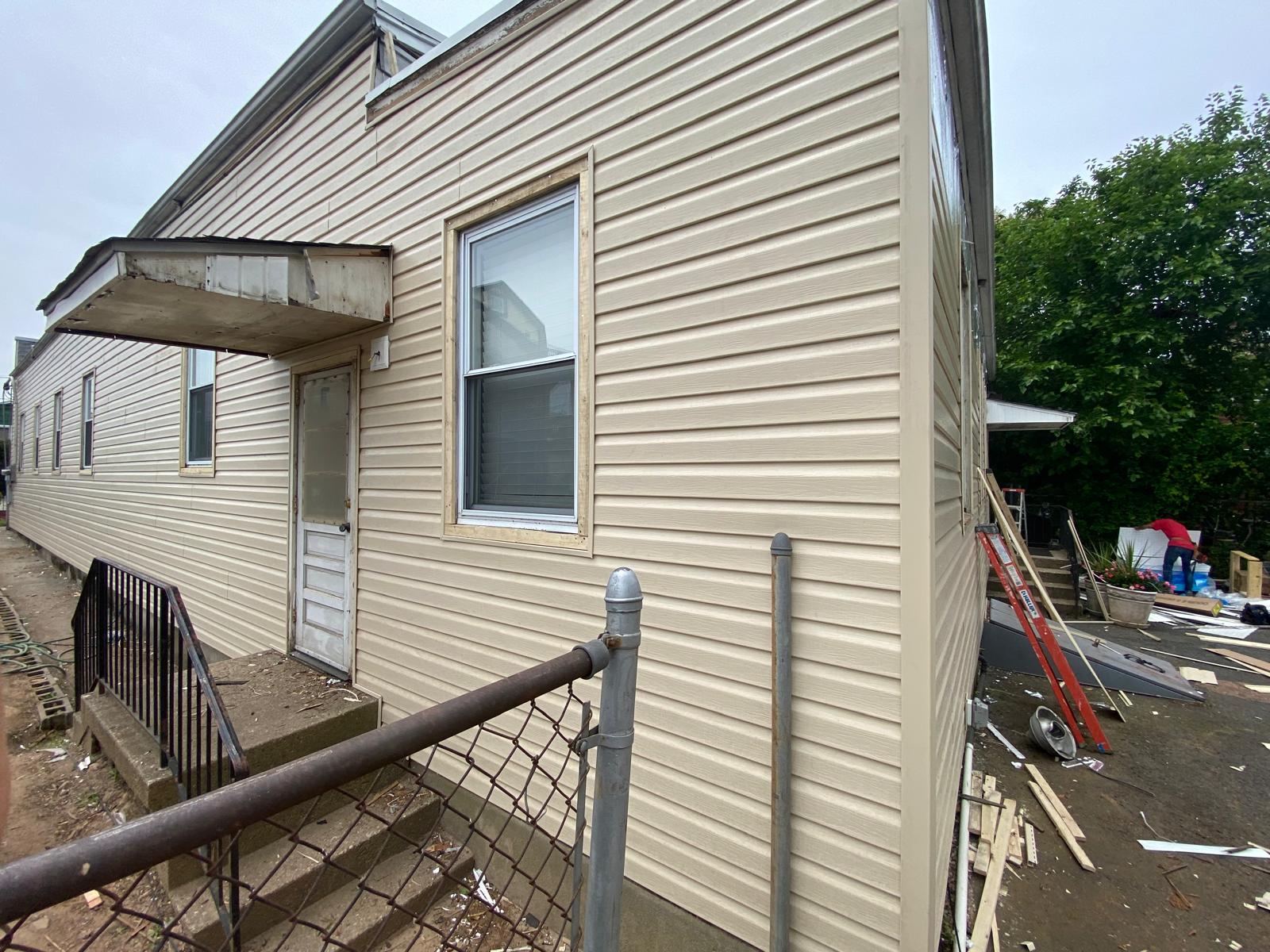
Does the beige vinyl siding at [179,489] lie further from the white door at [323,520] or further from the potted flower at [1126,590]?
the potted flower at [1126,590]

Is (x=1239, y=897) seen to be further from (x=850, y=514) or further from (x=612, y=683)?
(x=612, y=683)

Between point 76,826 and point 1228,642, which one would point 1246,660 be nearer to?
point 1228,642

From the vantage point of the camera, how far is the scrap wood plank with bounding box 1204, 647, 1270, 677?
20.1 feet

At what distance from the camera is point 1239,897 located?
2.74 m

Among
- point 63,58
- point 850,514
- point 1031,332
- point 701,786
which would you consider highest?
point 63,58

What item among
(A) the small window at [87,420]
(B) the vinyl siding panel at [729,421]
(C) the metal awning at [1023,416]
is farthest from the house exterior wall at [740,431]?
(A) the small window at [87,420]

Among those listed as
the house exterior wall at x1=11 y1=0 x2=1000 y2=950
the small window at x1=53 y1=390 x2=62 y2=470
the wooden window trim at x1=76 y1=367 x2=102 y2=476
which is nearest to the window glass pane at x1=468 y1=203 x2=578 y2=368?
the house exterior wall at x1=11 y1=0 x2=1000 y2=950

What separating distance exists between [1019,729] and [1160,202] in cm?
1414

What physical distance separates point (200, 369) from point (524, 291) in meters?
4.99

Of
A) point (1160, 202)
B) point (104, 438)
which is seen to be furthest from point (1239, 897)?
point (1160, 202)

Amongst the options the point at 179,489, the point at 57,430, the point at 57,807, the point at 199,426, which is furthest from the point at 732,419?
the point at 57,430

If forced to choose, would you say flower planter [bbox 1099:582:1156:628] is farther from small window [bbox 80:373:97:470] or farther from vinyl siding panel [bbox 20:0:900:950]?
small window [bbox 80:373:97:470]

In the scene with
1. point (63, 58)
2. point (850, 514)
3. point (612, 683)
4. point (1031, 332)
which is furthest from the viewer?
point (1031, 332)

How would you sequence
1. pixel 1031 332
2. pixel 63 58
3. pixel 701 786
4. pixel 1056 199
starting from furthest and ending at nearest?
pixel 1056 199 < pixel 1031 332 < pixel 63 58 < pixel 701 786
